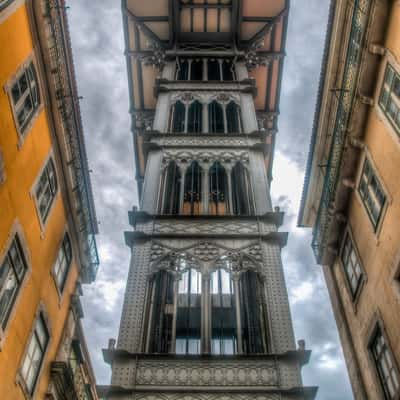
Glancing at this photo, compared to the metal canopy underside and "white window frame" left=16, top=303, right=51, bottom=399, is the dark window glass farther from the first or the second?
"white window frame" left=16, top=303, right=51, bottom=399

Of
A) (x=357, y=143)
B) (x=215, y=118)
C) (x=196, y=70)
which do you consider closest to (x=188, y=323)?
(x=357, y=143)

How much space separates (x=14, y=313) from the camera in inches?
532

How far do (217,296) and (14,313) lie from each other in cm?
839

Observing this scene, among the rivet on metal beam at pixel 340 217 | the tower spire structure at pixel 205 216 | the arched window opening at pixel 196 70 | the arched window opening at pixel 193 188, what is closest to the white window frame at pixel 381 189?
the rivet on metal beam at pixel 340 217

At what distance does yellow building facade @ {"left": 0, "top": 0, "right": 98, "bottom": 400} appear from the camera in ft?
43.9

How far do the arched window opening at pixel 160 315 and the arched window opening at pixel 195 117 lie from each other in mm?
10499

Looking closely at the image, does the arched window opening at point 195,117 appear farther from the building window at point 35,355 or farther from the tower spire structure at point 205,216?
the building window at point 35,355

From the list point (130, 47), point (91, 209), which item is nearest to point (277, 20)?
point (130, 47)

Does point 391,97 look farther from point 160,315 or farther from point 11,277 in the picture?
point 11,277

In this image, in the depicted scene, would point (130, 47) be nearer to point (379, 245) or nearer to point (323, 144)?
point (323, 144)

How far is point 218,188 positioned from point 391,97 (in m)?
10.2

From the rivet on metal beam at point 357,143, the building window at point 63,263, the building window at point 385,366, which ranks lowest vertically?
the building window at point 385,366

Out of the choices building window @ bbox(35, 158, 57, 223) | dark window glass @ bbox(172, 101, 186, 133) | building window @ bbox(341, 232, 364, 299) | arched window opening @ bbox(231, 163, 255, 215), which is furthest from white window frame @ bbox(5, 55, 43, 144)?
dark window glass @ bbox(172, 101, 186, 133)

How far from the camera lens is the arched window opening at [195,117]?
26.8m
